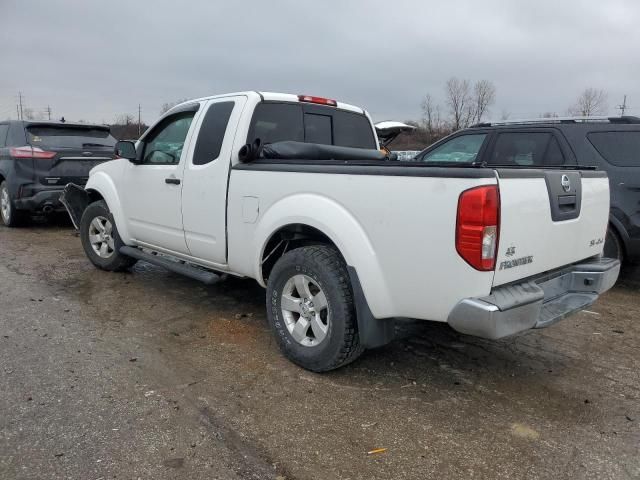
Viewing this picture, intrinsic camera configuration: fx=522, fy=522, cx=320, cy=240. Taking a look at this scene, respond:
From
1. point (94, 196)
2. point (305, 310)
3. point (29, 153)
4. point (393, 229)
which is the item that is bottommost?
point (305, 310)

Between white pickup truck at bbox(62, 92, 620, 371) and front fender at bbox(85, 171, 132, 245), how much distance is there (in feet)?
1.01

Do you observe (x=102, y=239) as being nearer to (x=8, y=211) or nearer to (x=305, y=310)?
(x=305, y=310)

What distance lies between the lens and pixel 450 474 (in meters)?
2.51

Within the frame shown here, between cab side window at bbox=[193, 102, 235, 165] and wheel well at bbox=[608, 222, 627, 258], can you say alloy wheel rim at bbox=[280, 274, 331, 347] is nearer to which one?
Result: cab side window at bbox=[193, 102, 235, 165]

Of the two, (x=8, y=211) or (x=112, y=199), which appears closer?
(x=112, y=199)

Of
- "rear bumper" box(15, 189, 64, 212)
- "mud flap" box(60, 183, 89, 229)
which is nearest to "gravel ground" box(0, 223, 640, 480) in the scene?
"mud flap" box(60, 183, 89, 229)

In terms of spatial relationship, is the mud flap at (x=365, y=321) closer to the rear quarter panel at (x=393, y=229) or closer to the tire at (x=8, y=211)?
the rear quarter panel at (x=393, y=229)

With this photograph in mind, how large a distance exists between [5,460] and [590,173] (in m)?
3.87

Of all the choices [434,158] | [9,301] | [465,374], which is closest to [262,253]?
[465,374]

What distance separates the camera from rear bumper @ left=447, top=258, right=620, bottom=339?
2717 millimetres

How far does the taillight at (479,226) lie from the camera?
2641 millimetres

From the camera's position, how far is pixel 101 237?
19.8 ft

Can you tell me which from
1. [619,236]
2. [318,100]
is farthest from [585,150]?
[318,100]

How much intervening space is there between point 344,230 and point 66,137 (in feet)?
24.5
